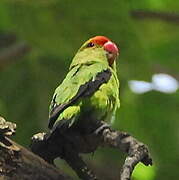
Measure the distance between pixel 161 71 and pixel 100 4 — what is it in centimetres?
55

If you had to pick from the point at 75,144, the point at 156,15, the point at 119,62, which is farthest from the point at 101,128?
the point at 156,15

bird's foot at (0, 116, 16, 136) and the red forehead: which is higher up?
the red forehead

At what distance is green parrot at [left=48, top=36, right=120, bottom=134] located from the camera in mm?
2096

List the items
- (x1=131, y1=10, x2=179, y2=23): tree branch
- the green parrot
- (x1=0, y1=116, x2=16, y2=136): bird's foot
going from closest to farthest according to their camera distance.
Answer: (x1=0, y1=116, x2=16, y2=136): bird's foot → the green parrot → (x1=131, y1=10, x2=179, y2=23): tree branch

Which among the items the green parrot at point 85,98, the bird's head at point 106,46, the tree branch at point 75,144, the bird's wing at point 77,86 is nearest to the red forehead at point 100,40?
the bird's head at point 106,46

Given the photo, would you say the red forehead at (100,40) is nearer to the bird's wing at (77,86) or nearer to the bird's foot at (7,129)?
the bird's wing at (77,86)

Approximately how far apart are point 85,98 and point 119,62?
3.80 feet

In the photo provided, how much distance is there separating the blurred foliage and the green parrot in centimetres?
68

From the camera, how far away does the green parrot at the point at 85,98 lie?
6.88 feet

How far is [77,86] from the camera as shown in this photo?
238 centimetres

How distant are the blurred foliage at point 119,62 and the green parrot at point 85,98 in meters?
0.68

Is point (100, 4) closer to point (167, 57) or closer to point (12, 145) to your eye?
point (167, 57)

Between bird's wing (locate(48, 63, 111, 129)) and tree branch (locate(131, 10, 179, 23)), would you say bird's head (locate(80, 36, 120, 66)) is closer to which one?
bird's wing (locate(48, 63, 111, 129))

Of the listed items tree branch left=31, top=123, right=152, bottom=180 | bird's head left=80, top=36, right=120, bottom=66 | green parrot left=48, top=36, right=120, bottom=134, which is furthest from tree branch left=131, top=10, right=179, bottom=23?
tree branch left=31, top=123, right=152, bottom=180
